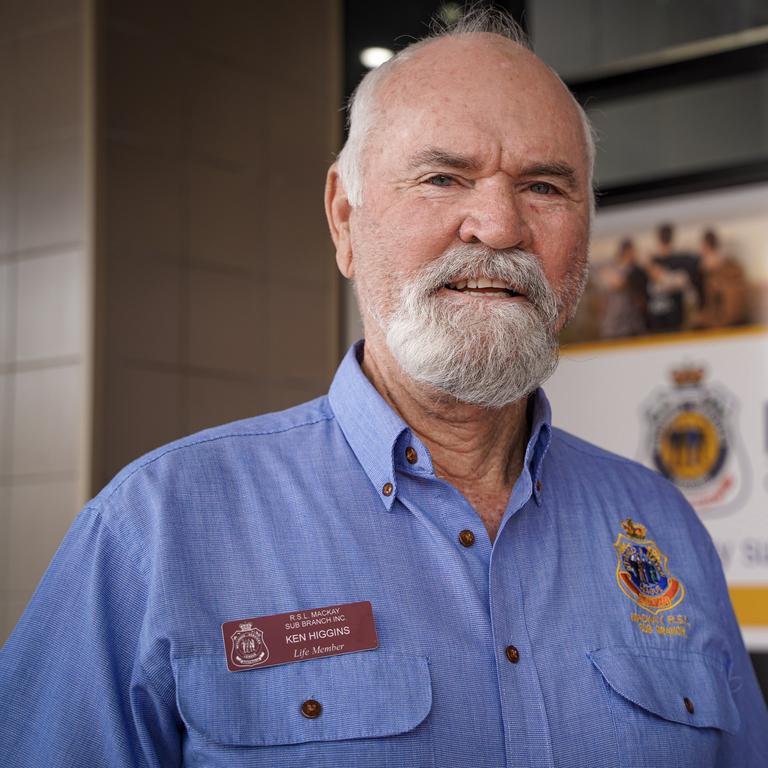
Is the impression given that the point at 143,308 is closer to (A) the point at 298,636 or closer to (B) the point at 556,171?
(B) the point at 556,171

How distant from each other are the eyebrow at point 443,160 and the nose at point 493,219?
0.10 ft

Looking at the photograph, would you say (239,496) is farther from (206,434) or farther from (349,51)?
(349,51)

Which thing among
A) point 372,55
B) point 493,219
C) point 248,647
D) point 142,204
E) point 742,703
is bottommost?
point 742,703

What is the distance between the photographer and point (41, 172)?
121 inches

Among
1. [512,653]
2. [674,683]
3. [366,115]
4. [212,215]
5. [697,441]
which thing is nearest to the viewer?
[512,653]

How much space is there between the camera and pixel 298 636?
125cm

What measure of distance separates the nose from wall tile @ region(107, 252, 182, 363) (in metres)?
1.75

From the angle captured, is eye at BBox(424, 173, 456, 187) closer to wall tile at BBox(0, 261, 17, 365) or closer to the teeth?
the teeth

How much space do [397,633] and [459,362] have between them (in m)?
0.35

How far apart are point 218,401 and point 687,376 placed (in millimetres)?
1314

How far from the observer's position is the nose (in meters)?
1.40

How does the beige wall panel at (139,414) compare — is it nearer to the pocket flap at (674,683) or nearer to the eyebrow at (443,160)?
the eyebrow at (443,160)

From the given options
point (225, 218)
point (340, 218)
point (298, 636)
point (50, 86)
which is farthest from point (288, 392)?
point (298, 636)

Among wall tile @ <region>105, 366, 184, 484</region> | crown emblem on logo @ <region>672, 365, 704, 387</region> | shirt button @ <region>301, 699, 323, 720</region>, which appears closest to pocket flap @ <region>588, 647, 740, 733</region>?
shirt button @ <region>301, 699, 323, 720</region>
